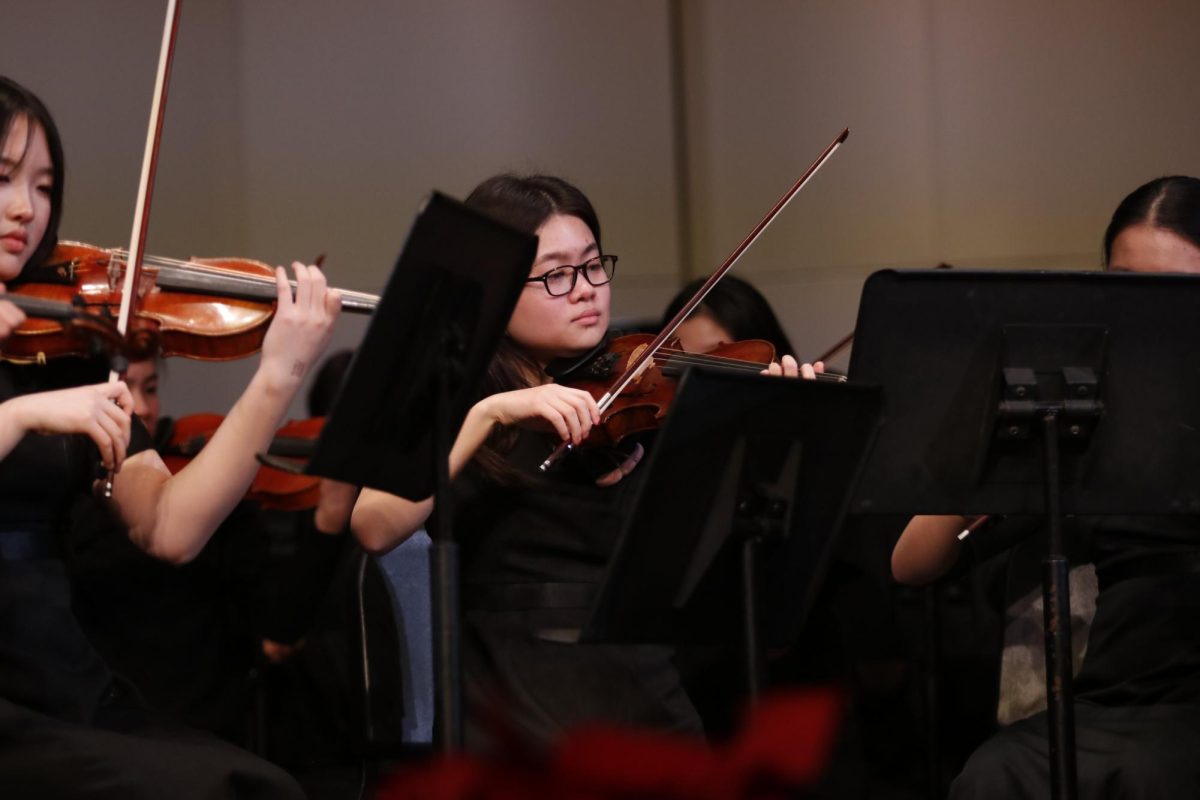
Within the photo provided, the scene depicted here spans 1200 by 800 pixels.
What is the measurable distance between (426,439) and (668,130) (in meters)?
2.74

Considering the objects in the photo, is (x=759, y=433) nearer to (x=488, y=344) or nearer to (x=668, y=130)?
(x=488, y=344)

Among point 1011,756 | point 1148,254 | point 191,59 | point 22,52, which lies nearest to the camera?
point 1011,756

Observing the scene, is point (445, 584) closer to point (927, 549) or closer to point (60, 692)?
point (60, 692)

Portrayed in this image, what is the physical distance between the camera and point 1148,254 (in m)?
2.03

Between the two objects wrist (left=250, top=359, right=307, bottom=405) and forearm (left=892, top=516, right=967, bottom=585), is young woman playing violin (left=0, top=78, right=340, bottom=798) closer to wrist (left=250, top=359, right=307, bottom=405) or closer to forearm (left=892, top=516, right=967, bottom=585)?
wrist (left=250, top=359, right=307, bottom=405)

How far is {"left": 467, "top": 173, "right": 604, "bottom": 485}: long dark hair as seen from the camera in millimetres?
1987

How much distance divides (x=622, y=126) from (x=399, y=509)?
7.97ft

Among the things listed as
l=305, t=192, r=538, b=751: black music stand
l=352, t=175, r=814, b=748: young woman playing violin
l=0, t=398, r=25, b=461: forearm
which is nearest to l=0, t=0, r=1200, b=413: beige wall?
l=352, t=175, r=814, b=748: young woman playing violin

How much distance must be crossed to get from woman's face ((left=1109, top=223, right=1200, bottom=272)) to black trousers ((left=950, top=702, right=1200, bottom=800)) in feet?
2.07

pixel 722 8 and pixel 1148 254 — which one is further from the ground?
pixel 722 8

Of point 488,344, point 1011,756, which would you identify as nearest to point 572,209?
point 488,344

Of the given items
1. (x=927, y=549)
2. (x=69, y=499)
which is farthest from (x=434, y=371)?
(x=927, y=549)

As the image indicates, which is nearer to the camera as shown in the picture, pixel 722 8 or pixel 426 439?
pixel 426 439

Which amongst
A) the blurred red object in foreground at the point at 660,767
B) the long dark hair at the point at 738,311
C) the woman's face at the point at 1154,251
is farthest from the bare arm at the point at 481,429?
the blurred red object in foreground at the point at 660,767
